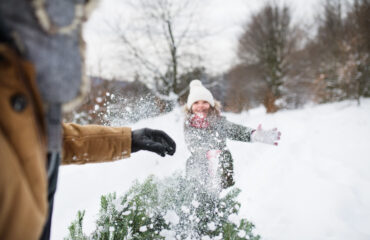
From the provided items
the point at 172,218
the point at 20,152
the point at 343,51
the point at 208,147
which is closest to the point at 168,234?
the point at 172,218

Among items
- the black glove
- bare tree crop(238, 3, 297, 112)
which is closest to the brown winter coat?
the black glove

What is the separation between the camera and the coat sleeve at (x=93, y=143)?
1104 mm

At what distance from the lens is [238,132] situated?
8.81 ft

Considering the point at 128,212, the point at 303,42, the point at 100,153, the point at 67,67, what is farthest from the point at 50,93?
the point at 303,42

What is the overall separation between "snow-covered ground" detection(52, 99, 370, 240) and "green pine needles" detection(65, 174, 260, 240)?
204 mm

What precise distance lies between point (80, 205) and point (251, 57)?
18.4 m

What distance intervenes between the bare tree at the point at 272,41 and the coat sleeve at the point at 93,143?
16.5 meters

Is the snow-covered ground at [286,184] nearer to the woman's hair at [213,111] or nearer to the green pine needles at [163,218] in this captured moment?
the green pine needles at [163,218]

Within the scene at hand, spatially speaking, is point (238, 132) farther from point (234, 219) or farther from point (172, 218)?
point (172, 218)

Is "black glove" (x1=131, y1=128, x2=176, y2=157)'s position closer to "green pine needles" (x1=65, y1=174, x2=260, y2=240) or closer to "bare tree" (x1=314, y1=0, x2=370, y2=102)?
"green pine needles" (x1=65, y1=174, x2=260, y2=240)

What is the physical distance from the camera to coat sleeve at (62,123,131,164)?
110 cm

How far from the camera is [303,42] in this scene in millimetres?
17234

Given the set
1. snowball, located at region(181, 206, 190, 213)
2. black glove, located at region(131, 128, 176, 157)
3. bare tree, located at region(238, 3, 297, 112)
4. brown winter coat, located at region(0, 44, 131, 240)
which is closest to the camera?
brown winter coat, located at region(0, 44, 131, 240)

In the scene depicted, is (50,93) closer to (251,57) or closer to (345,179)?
(345,179)
